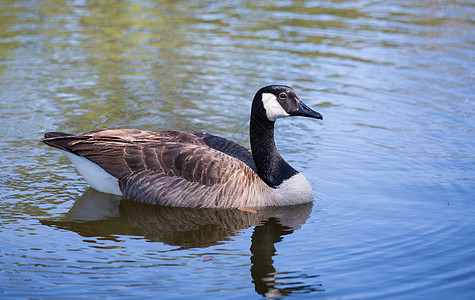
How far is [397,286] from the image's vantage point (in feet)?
24.9

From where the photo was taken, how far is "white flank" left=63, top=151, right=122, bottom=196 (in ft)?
34.1

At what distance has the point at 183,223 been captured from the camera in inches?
374

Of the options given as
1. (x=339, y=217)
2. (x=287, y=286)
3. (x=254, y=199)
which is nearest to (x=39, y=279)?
(x=287, y=286)

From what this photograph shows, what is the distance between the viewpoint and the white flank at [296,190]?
10.1 m

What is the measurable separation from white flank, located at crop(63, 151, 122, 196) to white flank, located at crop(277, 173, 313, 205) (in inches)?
105

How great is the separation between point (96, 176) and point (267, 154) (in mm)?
2781

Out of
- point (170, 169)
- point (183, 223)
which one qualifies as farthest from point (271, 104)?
point (183, 223)

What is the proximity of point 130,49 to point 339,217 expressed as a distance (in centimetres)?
1021

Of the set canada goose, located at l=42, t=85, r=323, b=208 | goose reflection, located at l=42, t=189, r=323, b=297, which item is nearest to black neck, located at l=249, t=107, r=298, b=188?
canada goose, located at l=42, t=85, r=323, b=208

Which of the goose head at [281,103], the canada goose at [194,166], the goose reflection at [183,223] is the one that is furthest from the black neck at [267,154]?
the goose reflection at [183,223]

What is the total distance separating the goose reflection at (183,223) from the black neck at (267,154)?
52 cm

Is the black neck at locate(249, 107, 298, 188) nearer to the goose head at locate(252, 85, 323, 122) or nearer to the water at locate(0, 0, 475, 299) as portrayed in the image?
the goose head at locate(252, 85, 323, 122)

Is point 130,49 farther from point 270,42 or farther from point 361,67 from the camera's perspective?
point 361,67

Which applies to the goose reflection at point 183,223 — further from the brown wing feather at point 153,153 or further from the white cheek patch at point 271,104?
the white cheek patch at point 271,104
